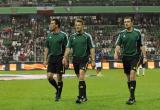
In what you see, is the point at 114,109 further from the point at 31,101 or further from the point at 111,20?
the point at 111,20

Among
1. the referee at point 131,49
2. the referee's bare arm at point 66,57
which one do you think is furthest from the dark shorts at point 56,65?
the referee at point 131,49

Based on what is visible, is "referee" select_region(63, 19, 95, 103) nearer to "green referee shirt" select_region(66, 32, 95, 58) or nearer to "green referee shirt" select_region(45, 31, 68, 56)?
"green referee shirt" select_region(66, 32, 95, 58)

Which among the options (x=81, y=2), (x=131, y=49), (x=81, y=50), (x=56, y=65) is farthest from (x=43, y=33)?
(x=131, y=49)

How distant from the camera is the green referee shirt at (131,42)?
1443 cm

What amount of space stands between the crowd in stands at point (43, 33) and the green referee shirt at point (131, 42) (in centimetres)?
3066

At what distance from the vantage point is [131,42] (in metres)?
14.4

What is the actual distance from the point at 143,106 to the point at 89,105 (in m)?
1.42

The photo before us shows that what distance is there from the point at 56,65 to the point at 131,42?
7.63 feet

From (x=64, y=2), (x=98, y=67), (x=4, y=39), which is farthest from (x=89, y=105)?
(x=64, y=2)

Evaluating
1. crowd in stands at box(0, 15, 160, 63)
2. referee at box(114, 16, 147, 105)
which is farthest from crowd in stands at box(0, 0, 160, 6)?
referee at box(114, 16, 147, 105)

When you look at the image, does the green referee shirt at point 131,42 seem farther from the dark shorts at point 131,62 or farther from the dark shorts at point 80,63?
the dark shorts at point 80,63

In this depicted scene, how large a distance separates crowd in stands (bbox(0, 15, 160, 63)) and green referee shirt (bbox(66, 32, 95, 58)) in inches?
1199

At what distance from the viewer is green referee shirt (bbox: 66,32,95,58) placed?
14.8 metres

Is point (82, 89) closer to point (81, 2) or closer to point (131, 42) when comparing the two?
point (131, 42)
